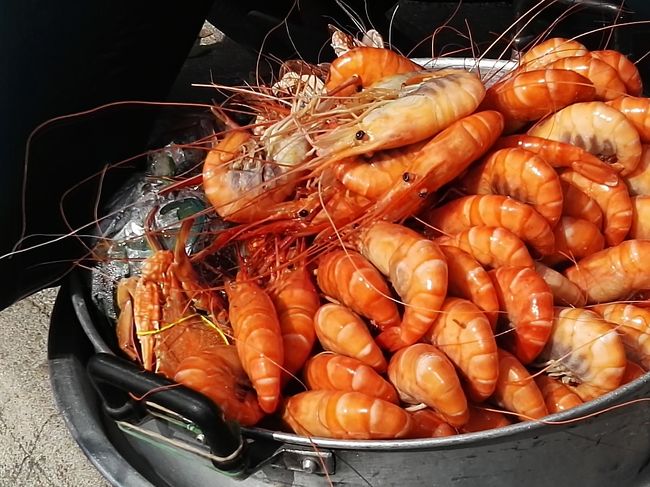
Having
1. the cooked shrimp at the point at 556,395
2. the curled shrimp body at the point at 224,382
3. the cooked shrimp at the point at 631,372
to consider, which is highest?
the cooked shrimp at the point at 631,372

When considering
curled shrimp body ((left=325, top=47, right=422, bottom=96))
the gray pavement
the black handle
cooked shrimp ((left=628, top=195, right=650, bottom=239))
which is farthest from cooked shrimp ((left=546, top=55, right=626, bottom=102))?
the gray pavement

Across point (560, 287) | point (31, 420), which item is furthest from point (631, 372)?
point (31, 420)

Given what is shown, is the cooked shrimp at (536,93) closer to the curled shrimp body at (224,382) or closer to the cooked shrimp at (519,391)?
the cooked shrimp at (519,391)

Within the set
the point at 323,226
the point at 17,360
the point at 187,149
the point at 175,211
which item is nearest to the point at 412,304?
the point at 323,226

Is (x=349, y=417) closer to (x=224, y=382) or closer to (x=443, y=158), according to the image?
(x=224, y=382)

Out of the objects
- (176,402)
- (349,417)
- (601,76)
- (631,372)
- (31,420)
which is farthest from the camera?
(31,420)

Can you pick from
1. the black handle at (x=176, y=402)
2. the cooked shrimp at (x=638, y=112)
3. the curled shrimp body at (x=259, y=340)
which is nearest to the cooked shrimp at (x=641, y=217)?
the cooked shrimp at (x=638, y=112)
